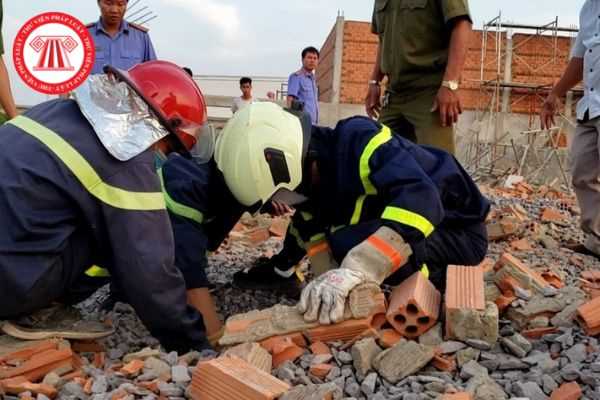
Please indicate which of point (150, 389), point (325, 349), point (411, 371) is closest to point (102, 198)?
point (150, 389)

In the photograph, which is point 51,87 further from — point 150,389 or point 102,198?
point 150,389

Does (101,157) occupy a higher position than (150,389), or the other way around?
(101,157)

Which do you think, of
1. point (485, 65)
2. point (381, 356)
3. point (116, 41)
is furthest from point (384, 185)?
point (485, 65)

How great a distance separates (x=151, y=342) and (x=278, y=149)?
1053 millimetres

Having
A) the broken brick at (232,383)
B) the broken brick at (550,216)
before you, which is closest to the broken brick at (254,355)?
the broken brick at (232,383)

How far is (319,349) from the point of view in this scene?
2.25 meters

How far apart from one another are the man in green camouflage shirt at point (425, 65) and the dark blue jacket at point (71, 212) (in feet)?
7.32

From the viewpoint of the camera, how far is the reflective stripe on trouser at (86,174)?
2.28 m

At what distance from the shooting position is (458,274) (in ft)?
8.18

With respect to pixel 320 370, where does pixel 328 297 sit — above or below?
above

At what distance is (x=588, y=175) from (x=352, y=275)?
326cm

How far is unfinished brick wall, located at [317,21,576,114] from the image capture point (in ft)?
70.7

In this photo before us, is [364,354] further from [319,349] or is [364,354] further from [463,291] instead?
[463,291]

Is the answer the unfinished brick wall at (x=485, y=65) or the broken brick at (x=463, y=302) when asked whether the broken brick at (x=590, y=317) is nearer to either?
the broken brick at (x=463, y=302)
